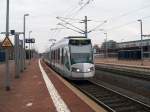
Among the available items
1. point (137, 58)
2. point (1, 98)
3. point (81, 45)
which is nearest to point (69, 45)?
point (81, 45)

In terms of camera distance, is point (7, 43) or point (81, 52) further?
point (81, 52)

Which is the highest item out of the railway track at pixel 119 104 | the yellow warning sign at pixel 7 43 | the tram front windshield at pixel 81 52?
the yellow warning sign at pixel 7 43

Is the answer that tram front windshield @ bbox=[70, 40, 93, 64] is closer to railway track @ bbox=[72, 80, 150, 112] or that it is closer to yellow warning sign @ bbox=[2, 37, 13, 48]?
railway track @ bbox=[72, 80, 150, 112]

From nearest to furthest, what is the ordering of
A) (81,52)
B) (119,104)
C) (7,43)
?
(119,104) → (7,43) → (81,52)

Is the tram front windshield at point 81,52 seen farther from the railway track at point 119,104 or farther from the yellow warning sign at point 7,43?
the yellow warning sign at point 7,43

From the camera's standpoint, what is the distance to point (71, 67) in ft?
81.2

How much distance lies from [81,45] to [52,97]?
931 cm

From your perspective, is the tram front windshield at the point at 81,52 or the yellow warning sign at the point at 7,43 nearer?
the yellow warning sign at the point at 7,43

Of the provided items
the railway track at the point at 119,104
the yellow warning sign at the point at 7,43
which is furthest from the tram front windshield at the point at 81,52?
the yellow warning sign at the point at 7,43

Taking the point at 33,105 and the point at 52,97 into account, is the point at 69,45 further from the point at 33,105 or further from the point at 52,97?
the point at 33,105

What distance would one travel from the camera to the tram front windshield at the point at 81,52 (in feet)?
82.1

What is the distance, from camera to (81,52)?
25469mm

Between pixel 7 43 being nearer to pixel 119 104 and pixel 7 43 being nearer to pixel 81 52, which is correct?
pixel 81 52

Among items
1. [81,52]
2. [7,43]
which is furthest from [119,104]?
[81,52]
